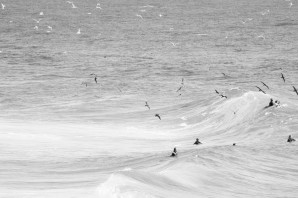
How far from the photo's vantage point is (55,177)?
3269cm

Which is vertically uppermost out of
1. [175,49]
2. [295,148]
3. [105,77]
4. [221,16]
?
[221,16]

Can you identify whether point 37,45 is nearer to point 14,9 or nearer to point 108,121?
point 108,121

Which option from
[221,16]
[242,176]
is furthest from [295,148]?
[221,16]

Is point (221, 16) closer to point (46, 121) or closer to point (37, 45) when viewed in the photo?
point (37, 45)

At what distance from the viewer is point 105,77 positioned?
7088cm

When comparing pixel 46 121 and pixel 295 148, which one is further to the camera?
pixel 46 121

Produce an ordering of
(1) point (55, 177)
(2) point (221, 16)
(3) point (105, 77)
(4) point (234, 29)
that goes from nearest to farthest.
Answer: (1) point (55, 177)
(3) point (105, 77)
(4) point (234, 29)
(2) point (221, 16)

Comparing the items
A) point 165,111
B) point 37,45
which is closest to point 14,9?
point 37,45

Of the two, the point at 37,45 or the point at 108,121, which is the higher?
the point at 37,45

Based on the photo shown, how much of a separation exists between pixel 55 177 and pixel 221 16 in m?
136

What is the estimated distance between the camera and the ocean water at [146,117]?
3155 cm

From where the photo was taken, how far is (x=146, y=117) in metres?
52.6

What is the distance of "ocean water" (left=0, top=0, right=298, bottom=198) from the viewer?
31.5m

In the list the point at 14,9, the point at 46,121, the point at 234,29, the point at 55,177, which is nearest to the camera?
the point at 55,177
